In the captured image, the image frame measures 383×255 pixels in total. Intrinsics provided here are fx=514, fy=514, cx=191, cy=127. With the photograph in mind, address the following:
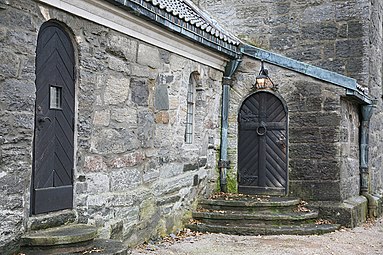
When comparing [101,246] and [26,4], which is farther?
[101,246]

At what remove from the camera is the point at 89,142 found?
5316mm

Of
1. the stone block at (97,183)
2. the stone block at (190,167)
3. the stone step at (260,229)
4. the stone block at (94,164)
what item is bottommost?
the stone step at (260,229)

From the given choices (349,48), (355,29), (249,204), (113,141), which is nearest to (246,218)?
(249,204)

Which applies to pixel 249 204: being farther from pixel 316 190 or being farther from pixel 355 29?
pixel 355 29

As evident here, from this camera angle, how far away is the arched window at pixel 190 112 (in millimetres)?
7812

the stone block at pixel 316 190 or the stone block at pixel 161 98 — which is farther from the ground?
the stone block at pixel 161 98

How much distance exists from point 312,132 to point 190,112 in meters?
2.09

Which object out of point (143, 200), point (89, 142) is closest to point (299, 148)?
point (143, 200)

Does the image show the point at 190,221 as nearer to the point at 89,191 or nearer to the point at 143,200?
the point at 143,200

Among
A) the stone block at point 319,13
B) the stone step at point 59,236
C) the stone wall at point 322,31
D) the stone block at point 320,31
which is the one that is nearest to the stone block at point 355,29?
the stone wall at point 322,31

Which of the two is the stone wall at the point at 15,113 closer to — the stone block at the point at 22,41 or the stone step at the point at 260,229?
the stone block at the point at 22,41

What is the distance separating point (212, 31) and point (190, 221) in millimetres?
2872

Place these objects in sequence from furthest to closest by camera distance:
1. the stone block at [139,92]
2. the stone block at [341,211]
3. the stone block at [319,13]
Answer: the stone block at [319,13], the stone block at [341,211], the stone block at [139,92]

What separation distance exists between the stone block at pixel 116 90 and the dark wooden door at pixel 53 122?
54cm
